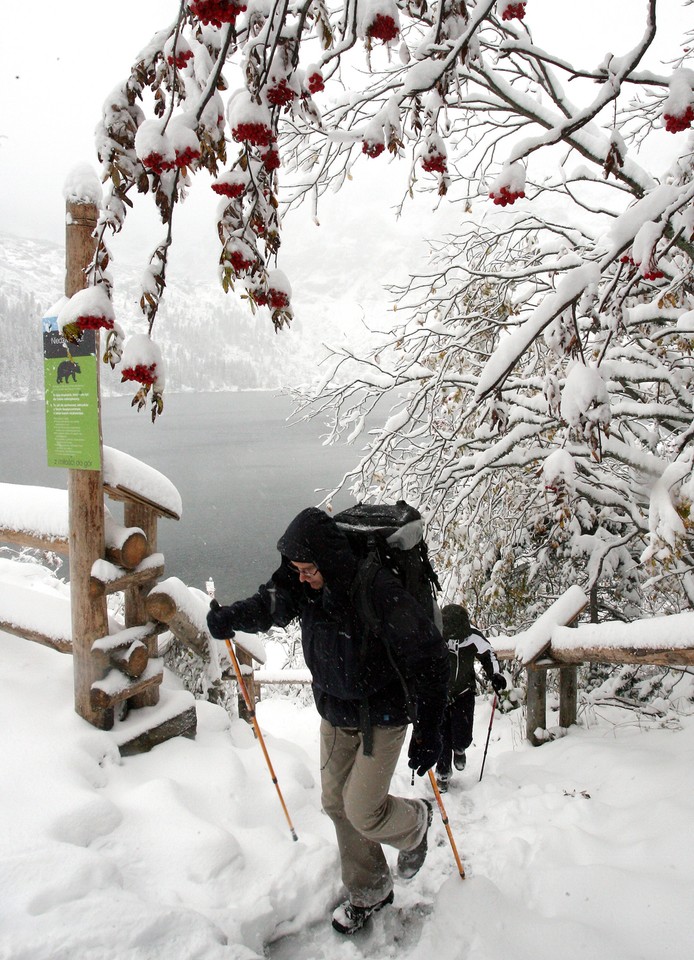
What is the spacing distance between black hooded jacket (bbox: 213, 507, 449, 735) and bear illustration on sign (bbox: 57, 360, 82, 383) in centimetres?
143

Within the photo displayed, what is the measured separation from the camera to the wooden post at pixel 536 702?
4070 mm

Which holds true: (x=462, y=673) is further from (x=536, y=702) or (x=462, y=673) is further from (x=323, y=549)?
(x=323, y=549)

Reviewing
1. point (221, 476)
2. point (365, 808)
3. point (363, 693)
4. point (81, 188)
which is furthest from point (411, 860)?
point (221, 476)

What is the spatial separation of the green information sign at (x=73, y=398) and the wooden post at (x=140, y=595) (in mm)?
432

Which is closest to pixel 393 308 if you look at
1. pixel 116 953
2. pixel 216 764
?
pixel 216 764

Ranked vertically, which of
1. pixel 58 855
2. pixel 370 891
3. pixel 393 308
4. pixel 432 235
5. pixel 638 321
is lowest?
pixel 370 891

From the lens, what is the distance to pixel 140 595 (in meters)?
3.25

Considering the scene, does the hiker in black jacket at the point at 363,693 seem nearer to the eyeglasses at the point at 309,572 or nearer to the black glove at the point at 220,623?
the eyeglasses at the point at 309,572

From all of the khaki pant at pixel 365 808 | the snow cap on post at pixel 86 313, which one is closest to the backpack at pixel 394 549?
the khaki pant at pixel 365 808

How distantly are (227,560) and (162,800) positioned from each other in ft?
94.5

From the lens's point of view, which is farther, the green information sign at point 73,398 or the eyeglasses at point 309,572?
the green information sign at point 73,398

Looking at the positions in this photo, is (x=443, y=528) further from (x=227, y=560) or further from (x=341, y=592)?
(x=227, y=560)

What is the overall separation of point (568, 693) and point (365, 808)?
8.03 feet

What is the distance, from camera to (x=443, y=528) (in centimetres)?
614
